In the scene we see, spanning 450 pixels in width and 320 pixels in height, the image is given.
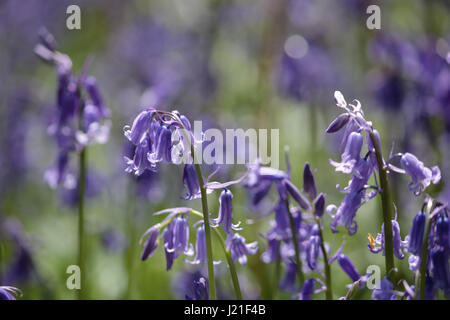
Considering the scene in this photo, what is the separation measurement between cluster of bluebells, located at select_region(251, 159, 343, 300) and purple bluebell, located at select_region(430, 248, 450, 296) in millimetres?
393

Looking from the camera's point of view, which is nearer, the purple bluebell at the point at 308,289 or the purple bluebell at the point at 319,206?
the purple bluebell at the point at 319,206

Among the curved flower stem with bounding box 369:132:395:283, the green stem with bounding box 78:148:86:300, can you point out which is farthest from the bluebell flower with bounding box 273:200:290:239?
the green stem with bounding box 78:148:86:300

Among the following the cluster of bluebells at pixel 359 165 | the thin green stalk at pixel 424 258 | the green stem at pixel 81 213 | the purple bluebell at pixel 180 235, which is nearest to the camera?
the thin green stalk at pixel 424 258

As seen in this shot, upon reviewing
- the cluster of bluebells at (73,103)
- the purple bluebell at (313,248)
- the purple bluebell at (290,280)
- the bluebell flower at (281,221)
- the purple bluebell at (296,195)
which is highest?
the cluster of bluebells at (73,103)

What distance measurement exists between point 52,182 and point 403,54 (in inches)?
113

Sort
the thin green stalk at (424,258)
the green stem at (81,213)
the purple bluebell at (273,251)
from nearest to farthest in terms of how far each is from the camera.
A: the thin green stalk at (424,258), the purple bluebell at (273,251), the green stem at (81,213)

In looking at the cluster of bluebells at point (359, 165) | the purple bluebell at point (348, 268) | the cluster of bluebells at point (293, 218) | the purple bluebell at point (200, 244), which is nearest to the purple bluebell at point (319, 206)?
the cluster of bluebells at point (293, 218)

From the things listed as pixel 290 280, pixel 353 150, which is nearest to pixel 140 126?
pixel 353 150

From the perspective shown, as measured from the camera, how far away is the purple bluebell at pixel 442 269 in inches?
83.5

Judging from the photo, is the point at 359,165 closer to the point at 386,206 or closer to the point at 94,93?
the point at 386,206

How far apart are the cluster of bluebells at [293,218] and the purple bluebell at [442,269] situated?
1.29 feet

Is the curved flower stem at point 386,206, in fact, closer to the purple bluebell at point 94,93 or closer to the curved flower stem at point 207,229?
the curved flower stem at point 207,229

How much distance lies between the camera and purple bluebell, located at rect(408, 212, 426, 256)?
211 centimetres
